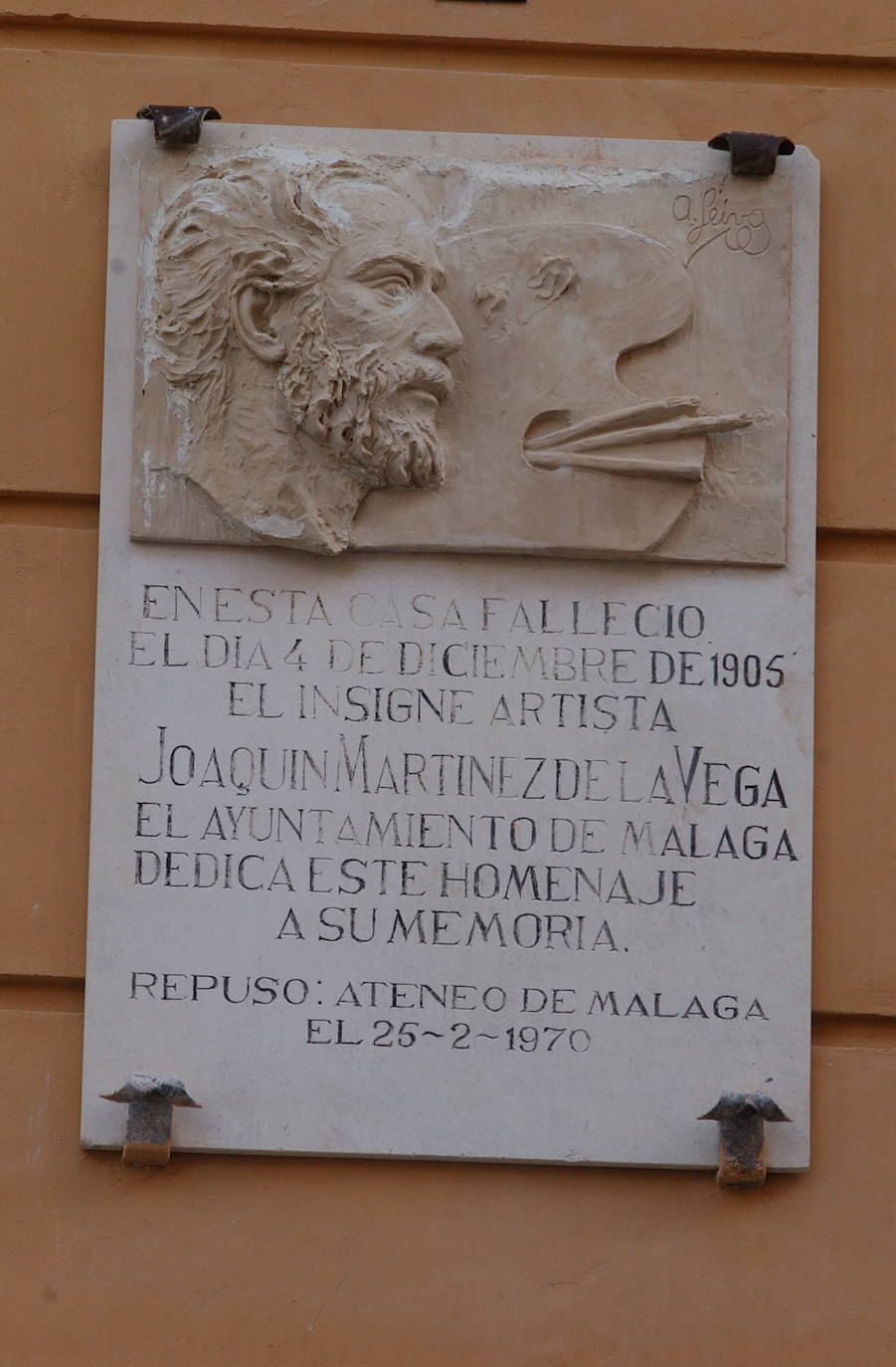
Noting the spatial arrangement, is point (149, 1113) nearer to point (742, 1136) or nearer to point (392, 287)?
point (742, 1136)

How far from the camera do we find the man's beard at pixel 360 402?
15.5ft

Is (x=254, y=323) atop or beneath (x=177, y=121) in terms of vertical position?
beneath

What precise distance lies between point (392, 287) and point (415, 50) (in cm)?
70

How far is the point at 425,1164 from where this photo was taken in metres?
4.71

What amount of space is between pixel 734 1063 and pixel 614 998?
317 mm

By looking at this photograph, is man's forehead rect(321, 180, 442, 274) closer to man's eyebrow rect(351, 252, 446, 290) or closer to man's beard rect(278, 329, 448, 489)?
man's eyebrow rect(351, 252, 446, 290)

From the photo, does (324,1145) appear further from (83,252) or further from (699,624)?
(83,252)

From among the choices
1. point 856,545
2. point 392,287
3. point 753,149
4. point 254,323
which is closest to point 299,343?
point 254,323

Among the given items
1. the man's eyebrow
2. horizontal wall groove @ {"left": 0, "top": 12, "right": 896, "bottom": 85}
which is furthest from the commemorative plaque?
horizontal wall groove @ {"left": 0, "top": 12, "right": 896, "bottom": 85}

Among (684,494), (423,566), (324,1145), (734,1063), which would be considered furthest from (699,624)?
(324,1145)

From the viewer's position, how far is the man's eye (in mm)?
4770

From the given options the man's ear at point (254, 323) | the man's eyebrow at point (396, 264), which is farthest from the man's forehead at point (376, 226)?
the man's ear at point (254, 323)

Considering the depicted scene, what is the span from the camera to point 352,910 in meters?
4.75

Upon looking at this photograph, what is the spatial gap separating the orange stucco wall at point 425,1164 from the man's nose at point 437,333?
54cm
